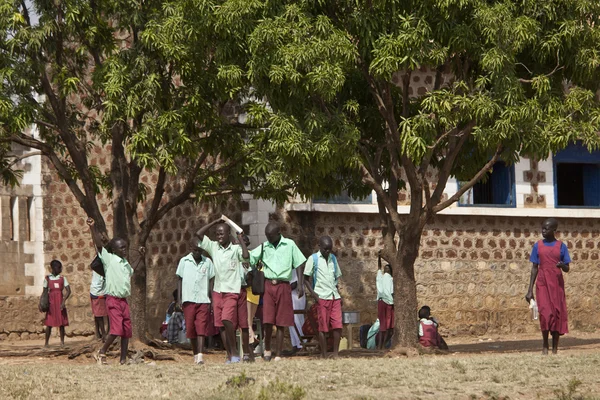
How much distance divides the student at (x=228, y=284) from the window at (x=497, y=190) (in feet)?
29.4

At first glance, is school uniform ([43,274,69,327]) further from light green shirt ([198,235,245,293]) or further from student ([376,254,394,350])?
light green shirt ([198,235,245,293])

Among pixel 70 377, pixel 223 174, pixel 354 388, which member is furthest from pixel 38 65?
pixel 354 388

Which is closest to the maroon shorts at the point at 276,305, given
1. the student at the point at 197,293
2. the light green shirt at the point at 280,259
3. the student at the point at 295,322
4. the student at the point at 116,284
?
the light green shirt at the point at 280,259

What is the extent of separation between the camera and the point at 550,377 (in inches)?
445

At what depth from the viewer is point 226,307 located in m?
13.3

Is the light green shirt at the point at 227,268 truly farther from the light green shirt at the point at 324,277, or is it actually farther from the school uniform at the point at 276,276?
the light green shirt at the point at 324,277

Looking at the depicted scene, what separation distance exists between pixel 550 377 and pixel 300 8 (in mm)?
5713

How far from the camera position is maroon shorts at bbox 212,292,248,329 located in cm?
1327

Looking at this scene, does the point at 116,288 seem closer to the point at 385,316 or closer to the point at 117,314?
the point at 117,314

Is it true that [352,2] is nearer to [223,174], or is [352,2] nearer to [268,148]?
[268,148]

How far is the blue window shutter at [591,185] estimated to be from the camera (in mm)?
22719

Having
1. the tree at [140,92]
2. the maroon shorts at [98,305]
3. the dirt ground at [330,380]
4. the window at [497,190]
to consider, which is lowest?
the dirt ground at [330,380]

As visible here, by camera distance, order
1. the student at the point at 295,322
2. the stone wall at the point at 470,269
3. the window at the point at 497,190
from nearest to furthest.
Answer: the student at the point at 295,322
the stone wall at the point at 470,269
the window at the point at 497,190

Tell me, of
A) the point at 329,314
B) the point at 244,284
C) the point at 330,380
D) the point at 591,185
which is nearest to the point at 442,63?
the point at 329,314
